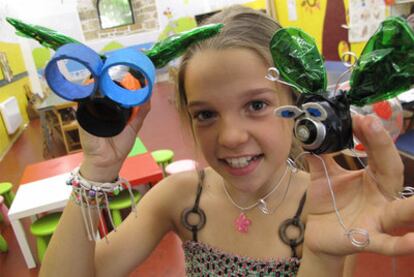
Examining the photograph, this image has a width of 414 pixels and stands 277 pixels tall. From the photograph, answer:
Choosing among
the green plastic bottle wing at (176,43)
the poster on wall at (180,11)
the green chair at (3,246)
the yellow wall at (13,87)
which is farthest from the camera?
the poster on wall at (180,11)

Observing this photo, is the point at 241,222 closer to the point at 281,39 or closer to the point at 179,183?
the point at 179,183

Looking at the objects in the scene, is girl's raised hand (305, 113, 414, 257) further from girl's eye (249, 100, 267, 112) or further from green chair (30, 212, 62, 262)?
green chair (30, 212, 62, 262)

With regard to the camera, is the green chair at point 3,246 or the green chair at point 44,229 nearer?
the green chair at point 44,229

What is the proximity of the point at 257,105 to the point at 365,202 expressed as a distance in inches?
9.8

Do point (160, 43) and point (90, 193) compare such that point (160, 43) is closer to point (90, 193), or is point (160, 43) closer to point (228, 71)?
point (228, 71)

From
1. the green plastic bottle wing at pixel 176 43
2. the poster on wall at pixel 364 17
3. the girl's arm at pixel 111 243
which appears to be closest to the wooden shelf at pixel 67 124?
the poster on wall at pixel 364 17

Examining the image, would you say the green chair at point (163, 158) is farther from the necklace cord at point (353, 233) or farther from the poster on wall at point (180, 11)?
the poster on wall at point (180, 11)

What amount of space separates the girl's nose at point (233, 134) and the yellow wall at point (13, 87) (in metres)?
4.62

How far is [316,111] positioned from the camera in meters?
0.39

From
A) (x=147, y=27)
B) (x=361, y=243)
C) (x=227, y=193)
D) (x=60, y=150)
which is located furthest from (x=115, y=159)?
(x=147, y=27)

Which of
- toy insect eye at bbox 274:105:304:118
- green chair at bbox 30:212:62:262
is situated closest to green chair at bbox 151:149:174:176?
green chair at bbox 30:212:62:262

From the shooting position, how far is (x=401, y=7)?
8.32ft

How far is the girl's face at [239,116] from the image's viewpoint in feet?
Result: 2.02

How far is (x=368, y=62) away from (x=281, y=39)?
0.12 metres
